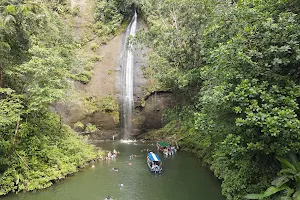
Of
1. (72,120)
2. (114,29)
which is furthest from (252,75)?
(114,29)

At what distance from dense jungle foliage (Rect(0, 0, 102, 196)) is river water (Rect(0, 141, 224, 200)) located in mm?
799

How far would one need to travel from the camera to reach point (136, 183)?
15.5 metres

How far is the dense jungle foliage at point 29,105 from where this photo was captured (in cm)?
1342

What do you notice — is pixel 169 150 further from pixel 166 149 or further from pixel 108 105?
pixel 108 105

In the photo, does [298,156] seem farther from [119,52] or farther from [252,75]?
[119,52]

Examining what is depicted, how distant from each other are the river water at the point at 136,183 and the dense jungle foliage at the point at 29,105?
0.80 metres

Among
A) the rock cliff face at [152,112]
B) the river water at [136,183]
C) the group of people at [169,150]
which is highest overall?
the rock cliff face at [152,112]

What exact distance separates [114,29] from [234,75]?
2731 cm

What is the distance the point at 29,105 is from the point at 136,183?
766cm

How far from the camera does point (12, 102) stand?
1406cm

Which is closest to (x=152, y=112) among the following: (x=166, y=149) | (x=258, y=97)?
(x=166, y=149)

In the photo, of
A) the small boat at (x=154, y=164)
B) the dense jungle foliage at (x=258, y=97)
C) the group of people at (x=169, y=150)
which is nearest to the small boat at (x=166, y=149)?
the group of people at (x=169, y=150)

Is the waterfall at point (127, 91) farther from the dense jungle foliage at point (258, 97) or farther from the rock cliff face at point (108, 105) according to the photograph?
the dense jungle foliage at point (258, 97)

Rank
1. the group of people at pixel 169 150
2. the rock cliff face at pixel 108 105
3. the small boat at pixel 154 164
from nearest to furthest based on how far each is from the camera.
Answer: the small boat at pixel 154 164
the group of people at pixel 169 150
the rock cliff face at pixel 108 105
